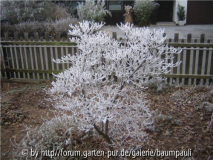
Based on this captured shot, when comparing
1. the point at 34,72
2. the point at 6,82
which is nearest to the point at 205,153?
the point at 34,72

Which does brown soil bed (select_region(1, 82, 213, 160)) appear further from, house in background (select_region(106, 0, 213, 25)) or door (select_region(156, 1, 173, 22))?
door (select_region(156, 1, 173, 22))

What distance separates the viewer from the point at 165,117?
3.73m

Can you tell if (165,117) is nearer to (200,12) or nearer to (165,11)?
(200,12)

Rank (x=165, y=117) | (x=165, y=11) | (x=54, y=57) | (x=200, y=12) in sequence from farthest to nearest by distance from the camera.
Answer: (x=165, y=11), (x=200, y=12), (x=54, y=57), (x=165, y=117)

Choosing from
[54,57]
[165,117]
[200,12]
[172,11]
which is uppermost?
A: [172,11]

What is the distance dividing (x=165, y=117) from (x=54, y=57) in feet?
12.2

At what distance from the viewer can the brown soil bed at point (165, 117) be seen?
3174mm

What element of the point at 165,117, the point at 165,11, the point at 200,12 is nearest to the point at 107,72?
the point at 165,117

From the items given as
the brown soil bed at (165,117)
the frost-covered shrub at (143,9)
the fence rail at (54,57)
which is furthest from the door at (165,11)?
the brown soil bed at (165,117)

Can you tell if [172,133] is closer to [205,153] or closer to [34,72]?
[205,153]

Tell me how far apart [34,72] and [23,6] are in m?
4.93

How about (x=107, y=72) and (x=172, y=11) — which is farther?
(x=172, y=11)

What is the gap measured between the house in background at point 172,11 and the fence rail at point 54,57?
941 centimetres

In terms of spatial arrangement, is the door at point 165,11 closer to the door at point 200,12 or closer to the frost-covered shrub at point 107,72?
the door at point 200,12
